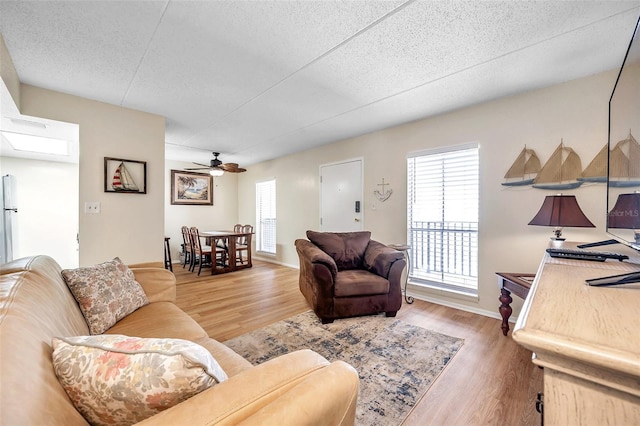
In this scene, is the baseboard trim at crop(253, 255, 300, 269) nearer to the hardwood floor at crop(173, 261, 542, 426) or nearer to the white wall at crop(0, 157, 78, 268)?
the hardwood floor at crop(173, 261, 542, 426)

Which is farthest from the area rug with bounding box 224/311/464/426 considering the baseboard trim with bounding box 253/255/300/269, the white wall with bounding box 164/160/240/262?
the white wall with bounding box 164/160/240/262

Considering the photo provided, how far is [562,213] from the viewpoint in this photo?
1899 mm

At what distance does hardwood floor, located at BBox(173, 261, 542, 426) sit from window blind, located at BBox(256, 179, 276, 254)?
1.52 meters

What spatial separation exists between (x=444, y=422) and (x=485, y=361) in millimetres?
787

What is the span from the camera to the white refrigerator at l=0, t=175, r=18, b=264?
3.42m

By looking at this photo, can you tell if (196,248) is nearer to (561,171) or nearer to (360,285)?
(360,285)

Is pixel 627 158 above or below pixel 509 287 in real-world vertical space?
above

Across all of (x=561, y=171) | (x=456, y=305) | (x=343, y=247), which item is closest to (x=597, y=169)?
(x=561, y=171)

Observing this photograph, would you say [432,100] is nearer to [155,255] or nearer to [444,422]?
[444,422]

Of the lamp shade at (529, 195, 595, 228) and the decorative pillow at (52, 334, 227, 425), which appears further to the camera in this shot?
the lamp shade at (529, 195, 595, 228)

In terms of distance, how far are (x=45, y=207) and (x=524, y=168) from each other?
690 centimetres

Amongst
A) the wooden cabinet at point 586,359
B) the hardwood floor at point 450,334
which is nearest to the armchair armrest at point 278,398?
the wooden cabinet at point 586,359

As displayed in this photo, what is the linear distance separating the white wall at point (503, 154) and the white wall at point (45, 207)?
5.14 m

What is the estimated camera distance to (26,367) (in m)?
0.56
